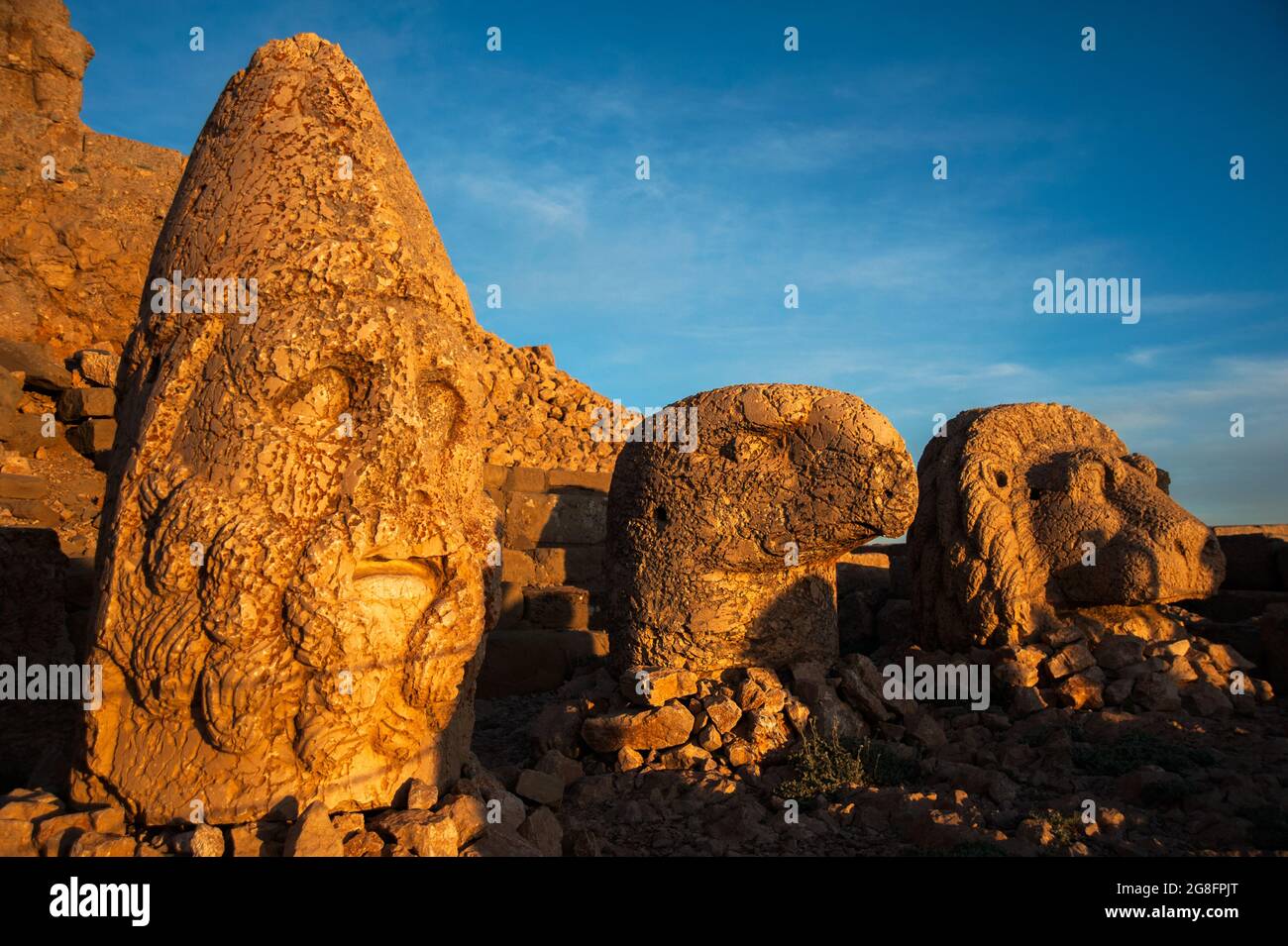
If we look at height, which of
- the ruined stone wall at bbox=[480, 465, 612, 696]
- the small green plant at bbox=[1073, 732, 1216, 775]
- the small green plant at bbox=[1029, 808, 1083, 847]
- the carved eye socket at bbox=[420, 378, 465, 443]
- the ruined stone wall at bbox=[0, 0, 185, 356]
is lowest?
the small green plant at bbox=[1029, 808, 1083, 847]

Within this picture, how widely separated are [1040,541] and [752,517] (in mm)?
2615

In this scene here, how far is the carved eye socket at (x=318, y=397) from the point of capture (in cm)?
286

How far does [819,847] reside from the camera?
12.8 ft

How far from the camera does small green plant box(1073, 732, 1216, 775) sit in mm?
4785

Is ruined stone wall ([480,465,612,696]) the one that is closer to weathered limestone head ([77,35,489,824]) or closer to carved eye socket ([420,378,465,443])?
carved eye socket ([420,378,465,443])

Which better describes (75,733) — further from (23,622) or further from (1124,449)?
(1124,449)

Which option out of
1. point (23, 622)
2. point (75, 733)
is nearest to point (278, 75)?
point (75, 733)

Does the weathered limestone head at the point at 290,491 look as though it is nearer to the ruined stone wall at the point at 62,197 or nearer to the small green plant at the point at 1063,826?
the small green plant at the point at 1063,826

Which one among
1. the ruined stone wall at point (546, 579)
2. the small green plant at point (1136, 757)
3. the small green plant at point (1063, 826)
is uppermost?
the ruined stone wall at point (546, 579)

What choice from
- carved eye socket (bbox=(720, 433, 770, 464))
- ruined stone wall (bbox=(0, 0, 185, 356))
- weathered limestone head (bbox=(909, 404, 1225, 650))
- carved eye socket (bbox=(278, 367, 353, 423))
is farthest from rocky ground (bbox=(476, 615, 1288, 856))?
ruined stone wall (bbox=(0, 0, 185, 356))

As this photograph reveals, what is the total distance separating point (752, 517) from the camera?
5.21m

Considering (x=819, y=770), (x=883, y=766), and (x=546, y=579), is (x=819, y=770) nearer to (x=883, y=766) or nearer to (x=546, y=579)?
(x=883, y=766)

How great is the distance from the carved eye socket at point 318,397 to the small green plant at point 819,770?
2761 millimetres

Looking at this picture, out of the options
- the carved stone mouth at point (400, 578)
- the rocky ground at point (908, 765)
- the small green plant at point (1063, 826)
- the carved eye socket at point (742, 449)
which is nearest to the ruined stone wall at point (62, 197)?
the rocky ground at point (908, 765)
